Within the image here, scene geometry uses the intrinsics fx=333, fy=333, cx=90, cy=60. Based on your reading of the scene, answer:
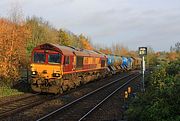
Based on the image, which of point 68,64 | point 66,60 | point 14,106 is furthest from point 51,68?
point 14,106

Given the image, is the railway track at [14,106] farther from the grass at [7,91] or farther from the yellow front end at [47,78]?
the grass at [7,91]

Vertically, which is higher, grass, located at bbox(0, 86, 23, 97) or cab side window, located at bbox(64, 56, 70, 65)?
cab side window, located at bbox(64, 56, 70, 65)

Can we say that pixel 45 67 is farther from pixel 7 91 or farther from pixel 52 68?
pixel 7 91

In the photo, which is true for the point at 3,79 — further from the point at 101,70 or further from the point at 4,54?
the point at 101,70

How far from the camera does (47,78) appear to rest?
76.5 feet

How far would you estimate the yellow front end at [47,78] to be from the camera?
23281mm

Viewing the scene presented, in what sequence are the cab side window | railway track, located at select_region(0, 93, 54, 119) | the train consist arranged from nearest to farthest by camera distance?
railway track, located at select_region(0, 93, 54, 119) → the train consist → the cab side window

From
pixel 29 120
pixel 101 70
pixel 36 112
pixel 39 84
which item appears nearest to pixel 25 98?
pixel 39 84

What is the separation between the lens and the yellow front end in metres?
23.3

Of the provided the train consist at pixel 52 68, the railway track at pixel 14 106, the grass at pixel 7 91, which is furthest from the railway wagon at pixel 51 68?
the railway track at pixel 14 106

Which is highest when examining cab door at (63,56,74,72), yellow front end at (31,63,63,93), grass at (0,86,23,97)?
cab door at (63,56,74,72)

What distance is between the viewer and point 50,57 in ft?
78.1

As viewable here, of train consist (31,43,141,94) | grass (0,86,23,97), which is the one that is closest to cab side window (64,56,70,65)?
train consist (31,43,141,94)

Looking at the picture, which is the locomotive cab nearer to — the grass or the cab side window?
the cab side window
